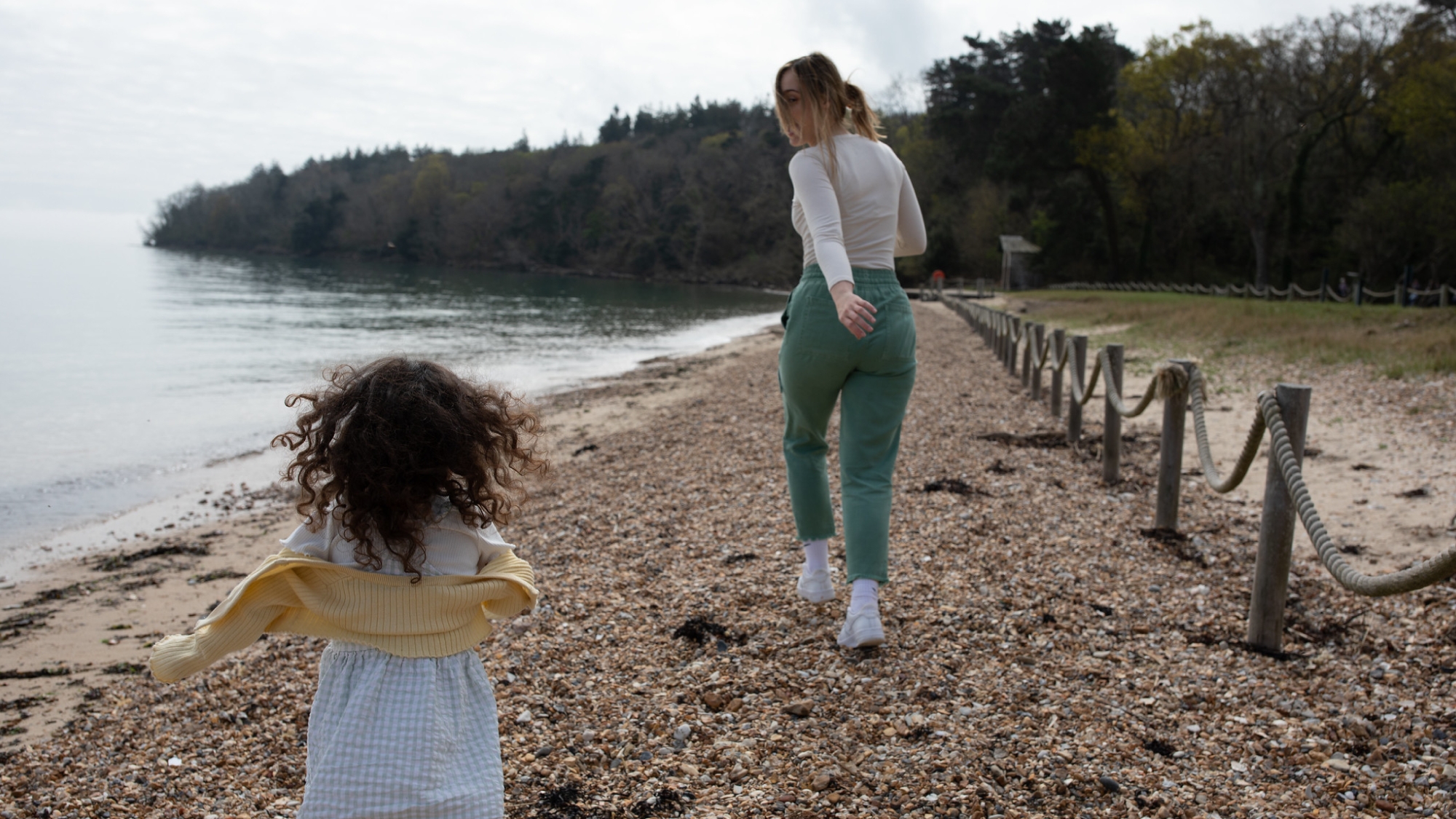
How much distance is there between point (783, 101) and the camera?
299 cm

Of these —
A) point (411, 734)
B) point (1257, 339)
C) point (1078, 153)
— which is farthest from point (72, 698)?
point (1078, 153)

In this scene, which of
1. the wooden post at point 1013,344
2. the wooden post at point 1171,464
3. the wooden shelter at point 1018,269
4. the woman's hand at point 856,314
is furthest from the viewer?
the wooden shelter at point 1018,269

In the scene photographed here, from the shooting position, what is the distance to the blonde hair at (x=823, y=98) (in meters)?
2.93

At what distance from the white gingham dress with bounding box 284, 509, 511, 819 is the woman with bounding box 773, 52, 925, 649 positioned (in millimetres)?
1516

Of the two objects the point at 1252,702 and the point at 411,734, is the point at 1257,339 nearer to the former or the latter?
the point at 1252,702

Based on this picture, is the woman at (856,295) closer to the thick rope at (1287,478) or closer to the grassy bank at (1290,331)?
the thick rope at (1287,478)

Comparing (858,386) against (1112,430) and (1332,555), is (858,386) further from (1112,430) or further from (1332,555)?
(1112,430)

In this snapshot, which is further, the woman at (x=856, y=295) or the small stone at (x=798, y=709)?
the woman at (x=856, y=295)

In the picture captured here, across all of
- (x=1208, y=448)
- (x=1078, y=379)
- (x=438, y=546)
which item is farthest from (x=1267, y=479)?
(x=1078, y=379)

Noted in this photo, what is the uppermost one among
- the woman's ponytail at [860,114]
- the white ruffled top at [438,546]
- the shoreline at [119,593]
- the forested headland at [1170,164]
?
the forested headland at [1170,164]

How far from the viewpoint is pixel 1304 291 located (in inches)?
1113

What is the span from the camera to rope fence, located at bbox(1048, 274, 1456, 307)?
810 inches

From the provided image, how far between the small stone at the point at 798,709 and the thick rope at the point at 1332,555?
1597 mm

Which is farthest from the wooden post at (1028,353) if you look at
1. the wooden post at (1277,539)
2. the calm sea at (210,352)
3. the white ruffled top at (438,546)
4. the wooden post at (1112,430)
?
the white ruffled top at (438,546)
